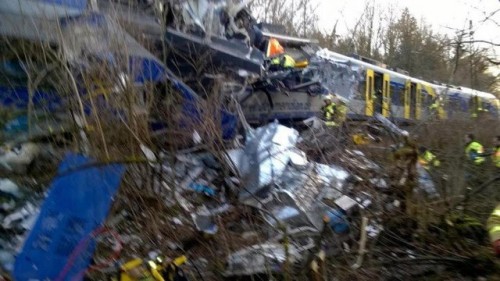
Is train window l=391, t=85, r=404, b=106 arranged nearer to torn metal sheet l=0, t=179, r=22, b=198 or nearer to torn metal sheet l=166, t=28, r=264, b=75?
torn metal sheet l=166, t=28, r=264, b=75

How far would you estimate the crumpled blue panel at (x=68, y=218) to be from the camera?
13.1 ft

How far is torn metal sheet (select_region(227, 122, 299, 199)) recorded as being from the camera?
18.7ft

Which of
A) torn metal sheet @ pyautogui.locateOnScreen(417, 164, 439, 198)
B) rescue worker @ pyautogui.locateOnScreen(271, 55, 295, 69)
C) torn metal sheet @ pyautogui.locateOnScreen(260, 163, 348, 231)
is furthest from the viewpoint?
rescue worker @ pyautogui.locateOnScreen(271, 55, 295, 69)

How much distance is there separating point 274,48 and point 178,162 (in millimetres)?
3975

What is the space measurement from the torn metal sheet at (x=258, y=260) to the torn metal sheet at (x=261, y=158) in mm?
1183

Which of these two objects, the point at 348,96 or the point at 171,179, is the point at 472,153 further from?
the point at 348,96

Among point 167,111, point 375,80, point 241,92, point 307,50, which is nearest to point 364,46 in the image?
point 375,80

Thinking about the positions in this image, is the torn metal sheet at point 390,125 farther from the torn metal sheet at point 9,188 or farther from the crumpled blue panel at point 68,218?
the torn metal sheet at point 9,188

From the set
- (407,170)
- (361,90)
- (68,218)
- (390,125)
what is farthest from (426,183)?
(361,90)

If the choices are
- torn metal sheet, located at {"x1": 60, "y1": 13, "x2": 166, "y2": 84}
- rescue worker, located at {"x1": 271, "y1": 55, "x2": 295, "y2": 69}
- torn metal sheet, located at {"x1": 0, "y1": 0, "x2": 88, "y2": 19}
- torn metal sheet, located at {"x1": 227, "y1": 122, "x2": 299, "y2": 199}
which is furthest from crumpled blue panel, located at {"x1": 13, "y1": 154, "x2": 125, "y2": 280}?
rescue worker, located at {"x1": 271, "y1": 55, "x2": 295, "y2": 69}

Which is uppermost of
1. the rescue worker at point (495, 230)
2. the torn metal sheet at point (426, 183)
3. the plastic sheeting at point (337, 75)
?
the plastic sheeting at point (337, 75)

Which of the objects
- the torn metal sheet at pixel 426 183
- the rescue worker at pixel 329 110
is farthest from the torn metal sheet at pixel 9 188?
the rescue worker at pixel 329 110

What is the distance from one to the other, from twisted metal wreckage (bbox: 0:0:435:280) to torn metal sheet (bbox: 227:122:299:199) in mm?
14

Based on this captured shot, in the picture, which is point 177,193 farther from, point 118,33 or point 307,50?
point 307,50
